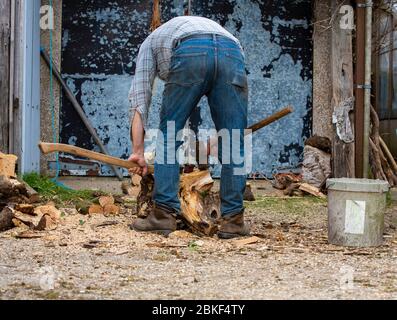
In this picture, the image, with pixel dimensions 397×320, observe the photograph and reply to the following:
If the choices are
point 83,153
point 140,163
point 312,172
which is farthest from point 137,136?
point 312,172

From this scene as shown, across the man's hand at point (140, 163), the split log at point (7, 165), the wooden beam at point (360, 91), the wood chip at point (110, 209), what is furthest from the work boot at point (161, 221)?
the wooden beam at point (360, 91)

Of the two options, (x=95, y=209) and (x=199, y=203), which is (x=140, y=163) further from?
(x=95, y=209)

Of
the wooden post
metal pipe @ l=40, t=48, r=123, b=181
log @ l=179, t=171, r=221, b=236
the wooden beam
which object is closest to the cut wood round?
log @ l=179, t=171, r=221, b=236

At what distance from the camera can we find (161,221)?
16.0 ft

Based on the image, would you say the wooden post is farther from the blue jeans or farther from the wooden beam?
the blue jeans

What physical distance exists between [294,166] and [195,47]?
4.51 m

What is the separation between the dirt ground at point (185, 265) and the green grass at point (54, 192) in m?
1.19

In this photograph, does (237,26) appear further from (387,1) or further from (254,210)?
(254,210)

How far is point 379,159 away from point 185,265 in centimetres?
453

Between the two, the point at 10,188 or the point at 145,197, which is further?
the point at 10,188

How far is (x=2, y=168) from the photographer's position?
619cm

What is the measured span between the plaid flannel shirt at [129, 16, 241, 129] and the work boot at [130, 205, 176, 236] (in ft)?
2.00

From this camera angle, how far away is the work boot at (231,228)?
4.86 meters
